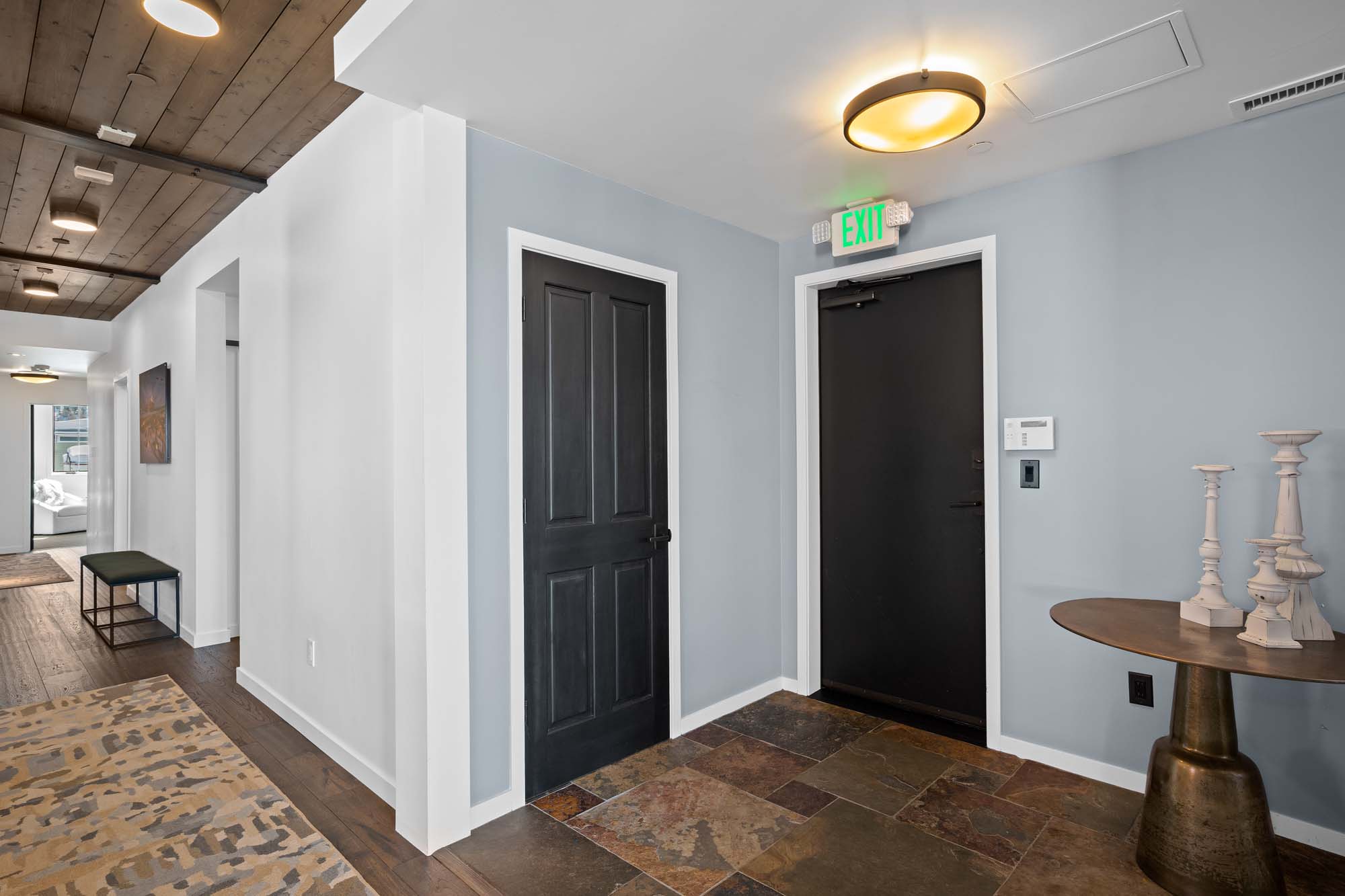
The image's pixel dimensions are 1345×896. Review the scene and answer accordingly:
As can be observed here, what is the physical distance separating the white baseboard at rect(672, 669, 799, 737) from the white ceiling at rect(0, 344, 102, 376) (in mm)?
7428

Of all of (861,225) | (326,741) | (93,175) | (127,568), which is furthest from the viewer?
(127,568)

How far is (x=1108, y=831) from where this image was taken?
232 centimetres

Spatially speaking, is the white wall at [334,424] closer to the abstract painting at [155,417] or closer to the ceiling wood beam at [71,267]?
the abstract painting at [155,417]

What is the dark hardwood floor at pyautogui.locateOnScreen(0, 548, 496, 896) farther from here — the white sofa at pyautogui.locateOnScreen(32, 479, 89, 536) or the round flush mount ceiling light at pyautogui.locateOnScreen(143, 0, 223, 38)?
the white sofa at pyautogui.locateOnScreen(32, 479, 89, 536)

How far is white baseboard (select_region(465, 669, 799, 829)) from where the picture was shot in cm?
239

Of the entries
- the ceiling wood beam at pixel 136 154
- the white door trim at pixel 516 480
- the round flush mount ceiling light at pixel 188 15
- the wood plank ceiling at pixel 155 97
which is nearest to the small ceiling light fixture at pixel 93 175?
the wood plank ceiling at pixel 155 97

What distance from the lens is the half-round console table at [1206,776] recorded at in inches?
73.9

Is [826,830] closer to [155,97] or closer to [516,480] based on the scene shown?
[516,480]

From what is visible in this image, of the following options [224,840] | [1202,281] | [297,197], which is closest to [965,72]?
[1202,281]

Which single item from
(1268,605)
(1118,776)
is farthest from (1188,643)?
(1118,776)

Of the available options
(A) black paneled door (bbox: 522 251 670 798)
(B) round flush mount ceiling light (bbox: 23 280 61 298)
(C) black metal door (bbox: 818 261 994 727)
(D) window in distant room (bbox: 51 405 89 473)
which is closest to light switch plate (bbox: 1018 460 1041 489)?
(C) black metal door (bbox: 818 261 994 727)

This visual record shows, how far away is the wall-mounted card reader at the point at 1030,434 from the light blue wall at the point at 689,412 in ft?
4.08

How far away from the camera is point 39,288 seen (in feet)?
18.0

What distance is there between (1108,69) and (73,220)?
526 centimetres
